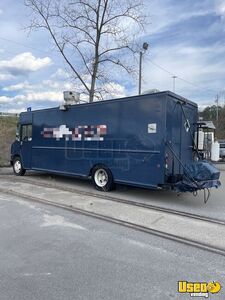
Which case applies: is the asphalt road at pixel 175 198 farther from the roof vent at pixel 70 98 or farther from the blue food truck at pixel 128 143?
the roof vent at pixel 70 98

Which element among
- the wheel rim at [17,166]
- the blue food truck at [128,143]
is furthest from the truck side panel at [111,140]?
the wheel rim at [17,166]

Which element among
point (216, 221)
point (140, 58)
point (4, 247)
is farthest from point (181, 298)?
point (140, 58)

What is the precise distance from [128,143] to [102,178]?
1.66m

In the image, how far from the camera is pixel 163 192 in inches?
400

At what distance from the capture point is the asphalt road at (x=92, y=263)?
366 cm

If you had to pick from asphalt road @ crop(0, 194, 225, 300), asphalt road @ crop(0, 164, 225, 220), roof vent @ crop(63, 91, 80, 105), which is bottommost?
asphalt road @ crop(0, 194, 225, 300)

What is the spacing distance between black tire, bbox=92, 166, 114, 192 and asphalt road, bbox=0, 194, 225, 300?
11.6 feet

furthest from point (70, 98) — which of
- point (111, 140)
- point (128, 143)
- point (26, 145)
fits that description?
point (128, 143)

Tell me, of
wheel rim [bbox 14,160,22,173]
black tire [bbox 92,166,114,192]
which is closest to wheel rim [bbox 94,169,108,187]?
black tire [bbox 92,166,114,192]

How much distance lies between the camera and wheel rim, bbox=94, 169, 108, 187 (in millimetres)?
10136

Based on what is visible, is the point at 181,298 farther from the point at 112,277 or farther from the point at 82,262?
the point at 82,262

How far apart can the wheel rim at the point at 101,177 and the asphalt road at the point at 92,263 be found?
3689 millimetres

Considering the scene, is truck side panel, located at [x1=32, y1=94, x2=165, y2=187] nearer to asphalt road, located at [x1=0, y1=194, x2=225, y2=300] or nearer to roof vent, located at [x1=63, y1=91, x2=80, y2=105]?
roof vent, located at [x1=63, y1=91, x2=80, y2=105]

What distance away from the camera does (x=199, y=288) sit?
388 centimetres
